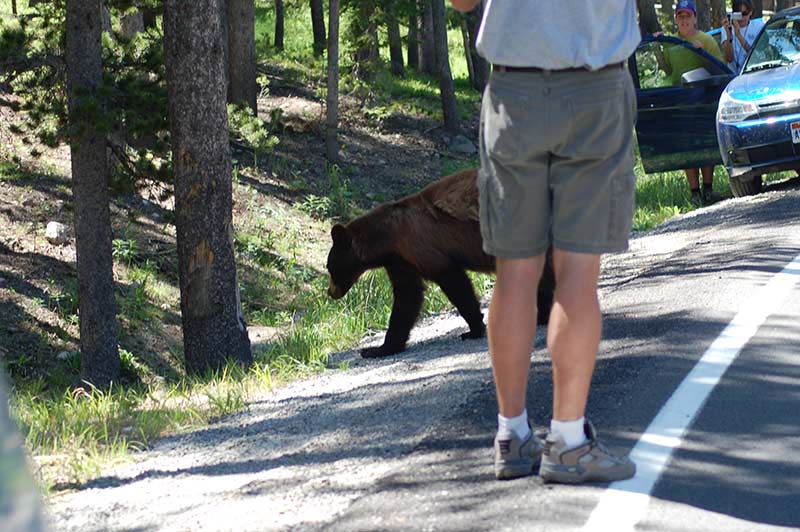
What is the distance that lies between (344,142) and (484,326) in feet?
59.8

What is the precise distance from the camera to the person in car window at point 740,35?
14.8m

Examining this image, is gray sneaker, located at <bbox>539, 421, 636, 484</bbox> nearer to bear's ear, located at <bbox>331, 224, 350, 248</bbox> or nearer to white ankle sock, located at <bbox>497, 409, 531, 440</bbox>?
white ankle sock, located at <bbox>497, 409, 531, 440</bbox>

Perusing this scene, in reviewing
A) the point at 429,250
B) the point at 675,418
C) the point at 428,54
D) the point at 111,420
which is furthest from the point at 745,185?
the point at 428,54

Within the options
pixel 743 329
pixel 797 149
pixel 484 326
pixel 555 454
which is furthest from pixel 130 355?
pixel 555 454

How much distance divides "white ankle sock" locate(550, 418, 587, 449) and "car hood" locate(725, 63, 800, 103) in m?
9.36

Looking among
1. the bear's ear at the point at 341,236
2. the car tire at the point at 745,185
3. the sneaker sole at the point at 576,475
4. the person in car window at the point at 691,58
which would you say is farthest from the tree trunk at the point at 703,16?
the sneaker sole at the point at 576,475

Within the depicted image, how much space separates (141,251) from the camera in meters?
16.4

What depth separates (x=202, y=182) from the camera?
9422mm

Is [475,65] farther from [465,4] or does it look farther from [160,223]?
[465,4]

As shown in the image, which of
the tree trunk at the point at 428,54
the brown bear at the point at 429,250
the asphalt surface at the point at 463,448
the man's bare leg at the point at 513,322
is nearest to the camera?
the asphalt surface at the point at 463,448

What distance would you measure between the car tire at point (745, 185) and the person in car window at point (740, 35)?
2064 millimetres

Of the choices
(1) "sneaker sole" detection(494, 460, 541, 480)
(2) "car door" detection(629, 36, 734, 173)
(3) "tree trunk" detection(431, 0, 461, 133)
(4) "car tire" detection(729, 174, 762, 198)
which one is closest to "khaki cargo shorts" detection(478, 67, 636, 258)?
(1) "sneaker sole" detection(494, 460, 541, 480)

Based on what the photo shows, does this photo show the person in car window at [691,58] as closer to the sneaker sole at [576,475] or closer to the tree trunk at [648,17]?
the sneaker sole at [576,475]

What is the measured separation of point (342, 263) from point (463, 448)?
4016 millimetres
